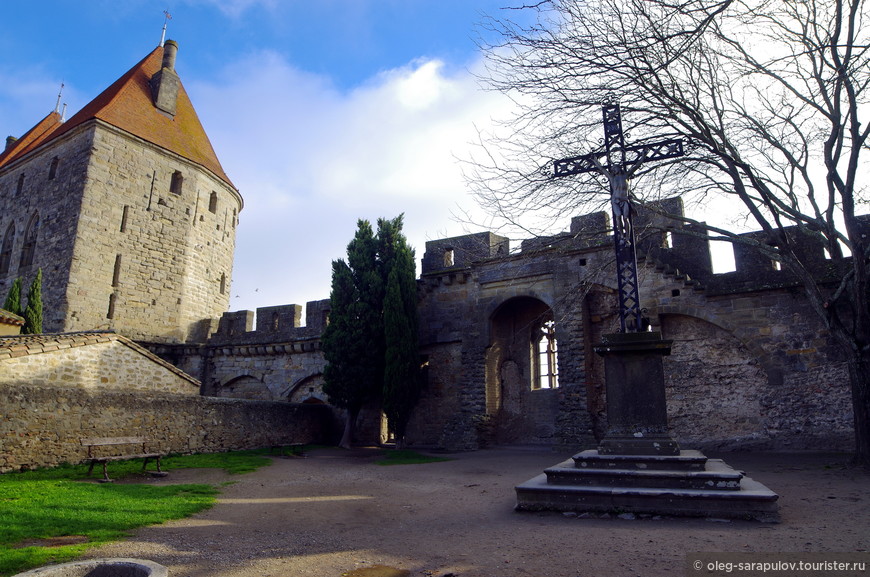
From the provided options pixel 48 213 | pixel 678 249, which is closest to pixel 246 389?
pixel 48 213

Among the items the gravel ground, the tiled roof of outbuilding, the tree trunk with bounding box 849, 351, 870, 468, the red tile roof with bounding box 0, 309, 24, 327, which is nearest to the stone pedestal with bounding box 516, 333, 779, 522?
the gravel ground

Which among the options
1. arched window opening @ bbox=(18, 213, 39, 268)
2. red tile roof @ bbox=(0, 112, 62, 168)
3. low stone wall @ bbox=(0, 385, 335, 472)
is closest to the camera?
low stone wall @ bbox=(0, 385, 335, 472)

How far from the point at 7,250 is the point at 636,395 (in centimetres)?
2637

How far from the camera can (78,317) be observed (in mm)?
19891

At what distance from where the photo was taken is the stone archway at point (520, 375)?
16984 mm

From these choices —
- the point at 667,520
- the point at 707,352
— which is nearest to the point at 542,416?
the point at 707,352

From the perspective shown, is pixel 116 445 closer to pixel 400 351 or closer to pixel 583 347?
pixel 400 351

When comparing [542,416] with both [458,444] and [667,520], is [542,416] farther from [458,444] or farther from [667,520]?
[667,520]

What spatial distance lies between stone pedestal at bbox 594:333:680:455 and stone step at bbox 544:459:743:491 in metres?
0.42

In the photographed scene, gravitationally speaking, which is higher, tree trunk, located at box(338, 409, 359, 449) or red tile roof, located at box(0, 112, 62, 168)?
red tile roof, located at box(0, 112, 62, 168)

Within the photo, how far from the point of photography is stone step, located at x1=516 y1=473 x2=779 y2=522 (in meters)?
5.61

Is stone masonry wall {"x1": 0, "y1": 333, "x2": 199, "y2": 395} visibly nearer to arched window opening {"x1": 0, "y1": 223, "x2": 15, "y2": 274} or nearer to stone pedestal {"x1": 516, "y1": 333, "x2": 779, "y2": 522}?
stone pedestal {"x1": 516, "y1": 333, "x2": 779, "y2": 522}

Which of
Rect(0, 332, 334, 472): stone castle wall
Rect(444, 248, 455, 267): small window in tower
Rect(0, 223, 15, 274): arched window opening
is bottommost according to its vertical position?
Rect(0, 332, 334, 472): stone castle wall

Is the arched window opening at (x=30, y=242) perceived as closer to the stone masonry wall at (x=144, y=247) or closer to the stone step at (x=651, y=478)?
the stone masonry wall at (x=144, y=247)
